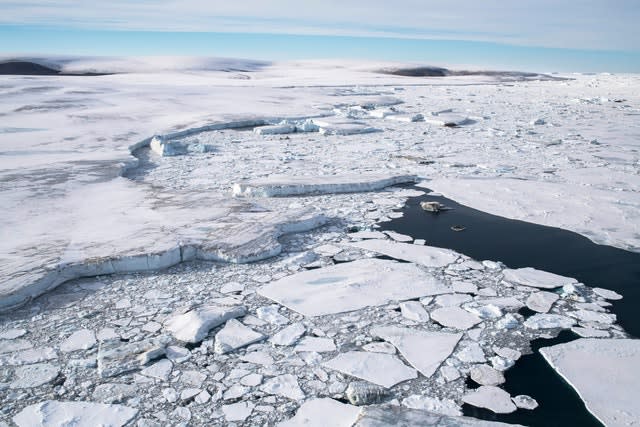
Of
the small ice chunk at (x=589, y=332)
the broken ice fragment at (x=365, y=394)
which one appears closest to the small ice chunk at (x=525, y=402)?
the broken ice fragment at (x=365, y=394)

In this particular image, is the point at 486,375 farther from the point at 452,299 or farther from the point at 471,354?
the point at 452,299

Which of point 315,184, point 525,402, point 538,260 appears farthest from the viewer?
point 315,184

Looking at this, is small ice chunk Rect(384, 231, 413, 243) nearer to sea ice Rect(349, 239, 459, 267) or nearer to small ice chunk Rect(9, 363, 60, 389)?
sea ice Rect(349, 239, 459, 267)

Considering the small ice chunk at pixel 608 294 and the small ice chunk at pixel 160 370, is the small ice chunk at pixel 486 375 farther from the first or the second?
the small ice chunk at pixel 160 370

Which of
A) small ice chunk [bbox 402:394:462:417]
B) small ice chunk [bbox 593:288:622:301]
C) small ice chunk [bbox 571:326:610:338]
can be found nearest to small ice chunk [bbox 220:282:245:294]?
small ice chunk [bbox 402:394:462:417]

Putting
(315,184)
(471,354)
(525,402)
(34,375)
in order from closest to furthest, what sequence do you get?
(525,402) → (34,375) → (471,354) → (315,184)

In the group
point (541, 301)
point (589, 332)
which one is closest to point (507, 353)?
point (589, 332)
